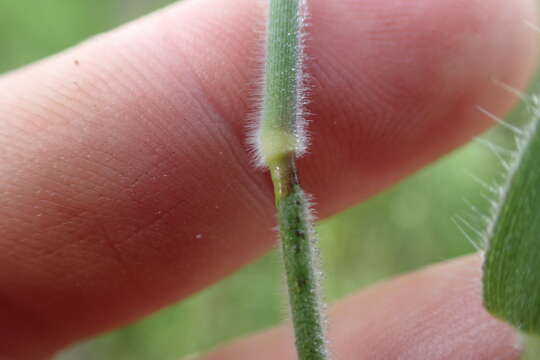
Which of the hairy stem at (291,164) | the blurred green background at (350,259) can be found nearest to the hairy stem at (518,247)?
the hairy stem at (291,164)

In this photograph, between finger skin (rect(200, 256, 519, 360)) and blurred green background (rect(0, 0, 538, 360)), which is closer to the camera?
finger skin (rect(200, 256, 519, 360))

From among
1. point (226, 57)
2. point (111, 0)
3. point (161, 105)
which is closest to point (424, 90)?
point (226, 57)

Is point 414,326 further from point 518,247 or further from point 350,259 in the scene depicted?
point 350,259

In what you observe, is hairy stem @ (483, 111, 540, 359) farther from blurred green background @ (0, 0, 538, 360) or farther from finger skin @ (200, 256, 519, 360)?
blurred green background @ (0, 0, 538, 360)

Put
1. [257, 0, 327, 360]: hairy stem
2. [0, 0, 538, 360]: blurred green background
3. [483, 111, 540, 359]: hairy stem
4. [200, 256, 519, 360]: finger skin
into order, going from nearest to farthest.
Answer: [483, 111, 540, 359]: hairy stem
[257, 0, 327, 360]: hairy stem
[200, 256, 519, 360]: finger skin
[0, 0, 538, 360]: blurred green background

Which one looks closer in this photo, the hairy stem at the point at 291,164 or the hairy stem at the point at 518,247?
the hairy stem at the point at 518,247

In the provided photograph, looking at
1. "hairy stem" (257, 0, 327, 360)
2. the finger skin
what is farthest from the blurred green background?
"hairy stem" (257, 0, 327, 360)

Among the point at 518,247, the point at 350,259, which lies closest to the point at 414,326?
the point at 518,247

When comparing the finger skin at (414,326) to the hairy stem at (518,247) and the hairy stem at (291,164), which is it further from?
the hairy stem at (291,164)
